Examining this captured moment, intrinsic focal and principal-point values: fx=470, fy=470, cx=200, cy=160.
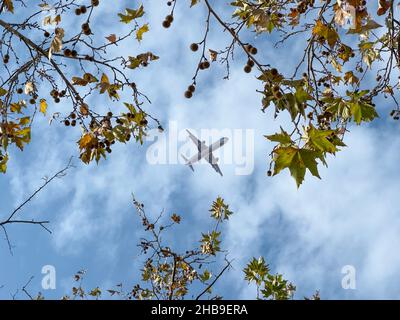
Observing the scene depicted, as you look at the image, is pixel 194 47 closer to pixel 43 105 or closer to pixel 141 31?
pixel 141 31

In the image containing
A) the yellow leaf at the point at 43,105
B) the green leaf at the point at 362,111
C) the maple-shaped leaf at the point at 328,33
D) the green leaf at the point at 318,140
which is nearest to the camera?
the green leaf at the point at 318,140

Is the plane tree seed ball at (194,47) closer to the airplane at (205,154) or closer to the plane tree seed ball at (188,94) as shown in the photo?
the plane tree seed ball at (188,94)

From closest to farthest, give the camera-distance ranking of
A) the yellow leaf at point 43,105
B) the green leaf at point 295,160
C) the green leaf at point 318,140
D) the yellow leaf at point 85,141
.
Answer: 1. the green leaf at point 295,160
2. the green leaf at point 318,140
3. the yellow leaf at point 85,141
4. the yellow leaf at point 43,105

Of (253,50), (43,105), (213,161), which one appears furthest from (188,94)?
(213,161)

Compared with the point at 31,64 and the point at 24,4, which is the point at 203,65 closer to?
the point at 31,64

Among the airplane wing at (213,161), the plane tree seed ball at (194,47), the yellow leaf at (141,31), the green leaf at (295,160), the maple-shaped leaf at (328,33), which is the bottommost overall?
the green leaf at (295,160)

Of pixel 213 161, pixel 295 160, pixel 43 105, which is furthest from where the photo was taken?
pixel 213 161

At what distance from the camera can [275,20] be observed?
460 centimetres

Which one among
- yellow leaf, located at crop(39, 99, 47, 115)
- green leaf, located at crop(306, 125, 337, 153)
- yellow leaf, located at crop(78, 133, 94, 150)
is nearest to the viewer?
green leaf, located at crop(306, 125, 337, 153)

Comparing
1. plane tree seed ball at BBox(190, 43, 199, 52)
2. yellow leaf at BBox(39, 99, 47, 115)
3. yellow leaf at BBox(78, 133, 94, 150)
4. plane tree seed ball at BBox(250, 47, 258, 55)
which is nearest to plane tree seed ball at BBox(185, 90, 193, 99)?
plane tree seed ball at BBox(190, 43, 199, 52)

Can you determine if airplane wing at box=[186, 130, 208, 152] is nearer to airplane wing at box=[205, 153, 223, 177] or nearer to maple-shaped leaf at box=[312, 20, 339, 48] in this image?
airplane wing at box=[205, 153, 223, 177]

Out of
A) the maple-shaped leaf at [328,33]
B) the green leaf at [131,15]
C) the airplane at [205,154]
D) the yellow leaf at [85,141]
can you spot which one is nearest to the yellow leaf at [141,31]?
the green leaf at [131,15]

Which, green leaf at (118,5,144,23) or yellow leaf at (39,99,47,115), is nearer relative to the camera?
green leaf at (118,5,144,23)
